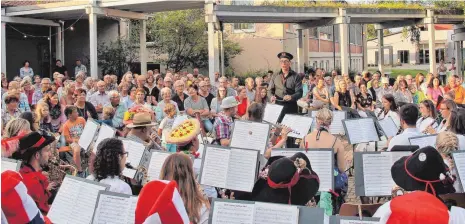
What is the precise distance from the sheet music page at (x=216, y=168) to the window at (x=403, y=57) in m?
78.1

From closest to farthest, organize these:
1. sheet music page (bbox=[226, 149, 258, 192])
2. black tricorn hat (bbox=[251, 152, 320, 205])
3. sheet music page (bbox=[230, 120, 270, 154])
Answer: black tricorn hat (bbox=[251, 152, 320, 205]) → sheet music page (bbox=[226, 149, 258, 192]) → sheet music page (bbox=[230, 120, 270, 154])

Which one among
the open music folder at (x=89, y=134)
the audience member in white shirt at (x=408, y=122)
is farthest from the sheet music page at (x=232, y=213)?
the open music folder at (x=89, y=134)

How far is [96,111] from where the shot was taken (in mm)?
11195

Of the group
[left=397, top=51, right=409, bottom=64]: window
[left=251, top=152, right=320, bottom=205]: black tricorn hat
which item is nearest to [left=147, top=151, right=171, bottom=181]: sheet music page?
[left=251, top=152, right=320, bottom=205]: black tricorn hat

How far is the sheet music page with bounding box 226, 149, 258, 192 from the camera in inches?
212

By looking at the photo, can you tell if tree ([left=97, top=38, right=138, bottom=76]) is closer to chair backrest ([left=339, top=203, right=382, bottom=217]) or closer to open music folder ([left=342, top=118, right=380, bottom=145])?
open music folder ([left=342, top=118, right=380, bottom=145])

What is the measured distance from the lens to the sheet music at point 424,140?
628 cm

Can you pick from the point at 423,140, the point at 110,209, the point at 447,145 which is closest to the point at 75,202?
the point at 110,209

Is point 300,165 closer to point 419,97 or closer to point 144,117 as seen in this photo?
point 144,117

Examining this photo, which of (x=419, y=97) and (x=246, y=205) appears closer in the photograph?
(x=246, y=205)

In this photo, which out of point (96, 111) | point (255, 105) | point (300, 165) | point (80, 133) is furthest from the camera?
→ point (96, 111)

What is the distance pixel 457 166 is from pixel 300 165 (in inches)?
55.6

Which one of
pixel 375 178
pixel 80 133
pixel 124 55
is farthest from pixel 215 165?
pixel 124 55

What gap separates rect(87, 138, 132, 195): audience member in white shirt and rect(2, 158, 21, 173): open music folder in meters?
0.57
